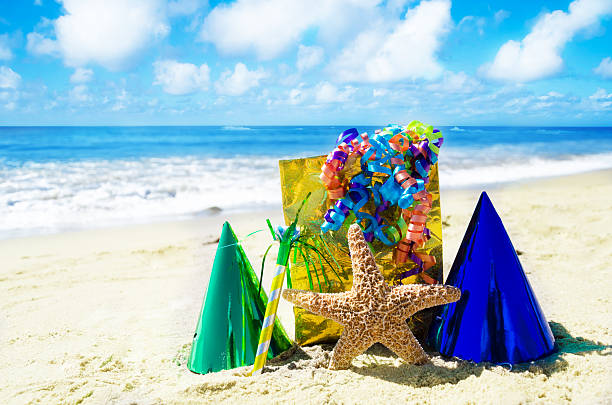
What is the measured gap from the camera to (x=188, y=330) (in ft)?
11.5

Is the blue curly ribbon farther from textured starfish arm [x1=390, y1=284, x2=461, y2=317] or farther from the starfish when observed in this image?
textured starfish arm [x1=390, y1=284, x2=461, y2=317]

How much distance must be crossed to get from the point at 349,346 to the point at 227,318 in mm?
711

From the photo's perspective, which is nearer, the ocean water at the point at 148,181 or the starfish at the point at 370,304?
the starfish at the point at 370,304

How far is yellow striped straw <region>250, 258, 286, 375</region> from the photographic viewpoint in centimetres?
250

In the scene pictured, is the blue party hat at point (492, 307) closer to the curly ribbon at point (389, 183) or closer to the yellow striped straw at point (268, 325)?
the curly ribbon at point (389, 183)

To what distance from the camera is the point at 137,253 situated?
586 centimetres

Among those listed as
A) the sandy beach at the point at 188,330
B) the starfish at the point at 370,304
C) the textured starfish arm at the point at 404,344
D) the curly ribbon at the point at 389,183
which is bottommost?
the sandy beach at the point at 188,330

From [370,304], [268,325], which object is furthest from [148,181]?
[370,304]

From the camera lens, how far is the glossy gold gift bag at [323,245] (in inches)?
108

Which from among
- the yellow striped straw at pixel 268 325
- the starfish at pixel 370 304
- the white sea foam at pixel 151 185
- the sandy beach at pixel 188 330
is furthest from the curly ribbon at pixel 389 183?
the white sea foam at pixel 151 185

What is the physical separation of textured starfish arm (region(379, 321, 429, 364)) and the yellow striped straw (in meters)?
0.59

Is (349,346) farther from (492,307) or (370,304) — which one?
(492,307)

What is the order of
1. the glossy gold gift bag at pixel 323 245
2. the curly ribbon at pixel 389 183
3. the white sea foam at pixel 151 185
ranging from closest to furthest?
the curly ribbon at pixel 389 183, the glossy gold gift bag at pixel 323 245, the white sea foam at pixel 151 185

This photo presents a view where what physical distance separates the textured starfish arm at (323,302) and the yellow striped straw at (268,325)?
0.24 feet
